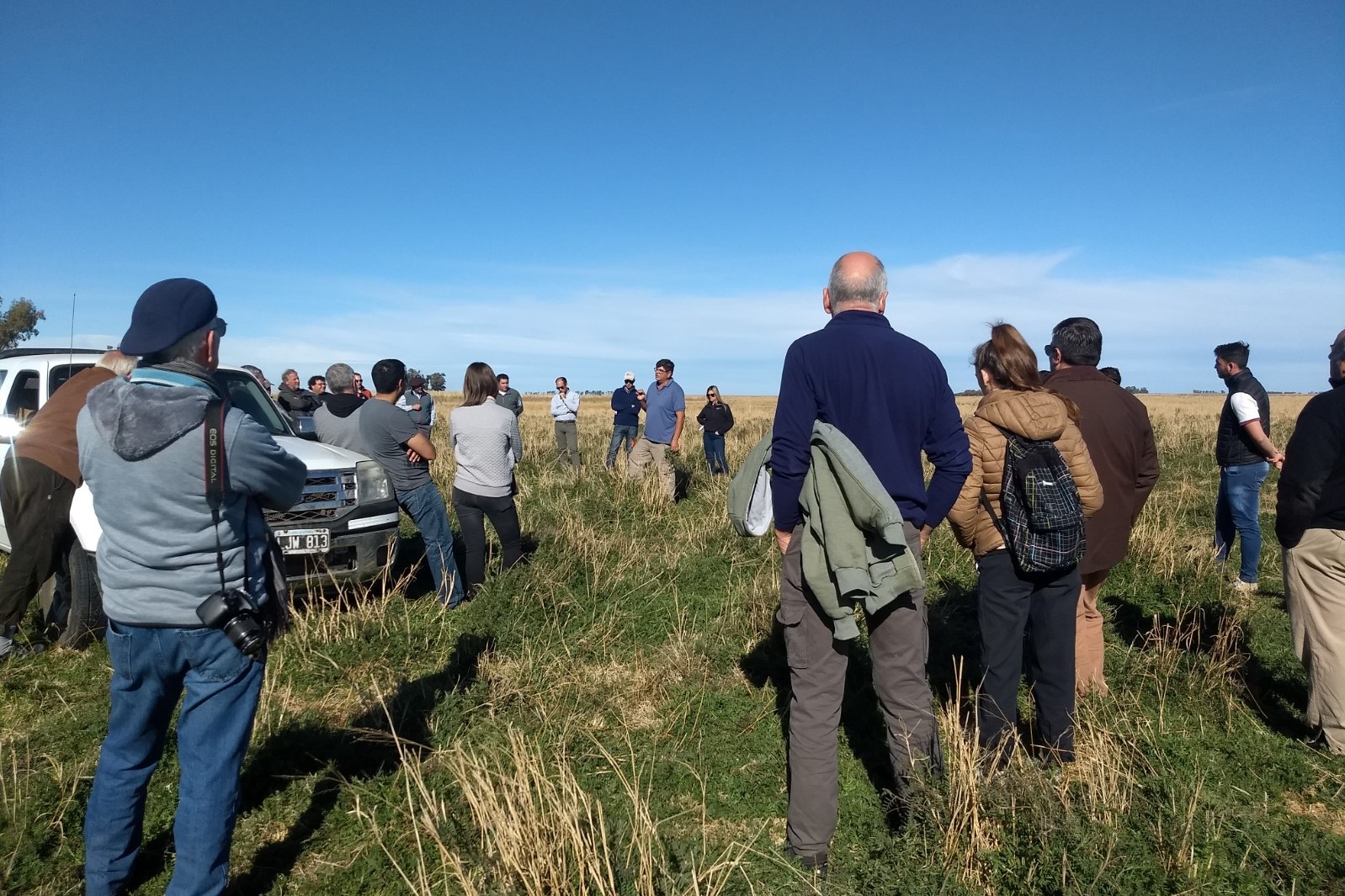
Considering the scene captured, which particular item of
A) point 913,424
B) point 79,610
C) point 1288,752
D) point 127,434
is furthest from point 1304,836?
point 79,610

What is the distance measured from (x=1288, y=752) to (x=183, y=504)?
15.3ft

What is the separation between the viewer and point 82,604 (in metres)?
Answer: 5.05

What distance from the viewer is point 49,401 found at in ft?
15.8

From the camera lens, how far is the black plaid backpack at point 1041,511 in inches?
133

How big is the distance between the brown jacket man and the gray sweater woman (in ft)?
12.0

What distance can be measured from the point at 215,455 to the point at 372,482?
3.60 meters

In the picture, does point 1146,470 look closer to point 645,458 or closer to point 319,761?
point 319,761

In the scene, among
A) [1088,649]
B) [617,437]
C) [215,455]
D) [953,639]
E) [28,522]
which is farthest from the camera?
[617,437]

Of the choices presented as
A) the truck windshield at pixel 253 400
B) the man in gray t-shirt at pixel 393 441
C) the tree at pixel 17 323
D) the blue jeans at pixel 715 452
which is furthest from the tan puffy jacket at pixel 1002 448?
the tree at pixel 17 323

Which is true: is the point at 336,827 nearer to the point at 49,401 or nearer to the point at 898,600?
the point at 898,600

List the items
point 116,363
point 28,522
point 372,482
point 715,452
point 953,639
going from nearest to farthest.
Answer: point 116,363 → point 28,522 → point 953,639 → point 372,482 → point 715,452

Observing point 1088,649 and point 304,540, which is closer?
point 1088,649

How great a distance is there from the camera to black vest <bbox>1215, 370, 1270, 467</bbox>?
6.40 meters

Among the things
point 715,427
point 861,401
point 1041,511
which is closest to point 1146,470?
point 1041,511
